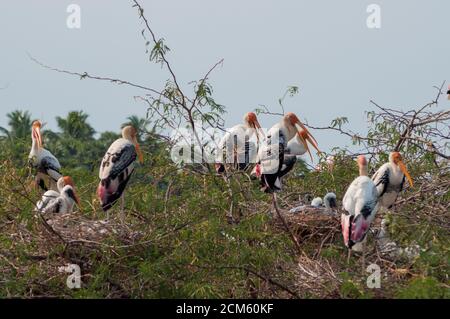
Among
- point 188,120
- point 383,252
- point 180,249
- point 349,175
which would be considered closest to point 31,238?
point 180,249

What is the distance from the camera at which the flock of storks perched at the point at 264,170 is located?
10.1 meters

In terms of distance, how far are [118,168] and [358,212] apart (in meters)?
2.86

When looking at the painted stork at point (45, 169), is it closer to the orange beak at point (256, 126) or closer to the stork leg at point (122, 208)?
the orange beak at point (256, 126)

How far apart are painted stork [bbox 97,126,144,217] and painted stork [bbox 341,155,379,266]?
6.98ft

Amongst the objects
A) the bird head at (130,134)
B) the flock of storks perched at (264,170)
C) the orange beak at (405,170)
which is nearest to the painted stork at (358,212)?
the flock of storks perched at (264,170)

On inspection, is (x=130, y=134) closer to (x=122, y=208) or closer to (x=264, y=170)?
(x=264, y=170)

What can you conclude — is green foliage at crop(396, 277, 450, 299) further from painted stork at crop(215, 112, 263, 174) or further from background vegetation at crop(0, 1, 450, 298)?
painted stork at crop(215, 112, 263, 174)

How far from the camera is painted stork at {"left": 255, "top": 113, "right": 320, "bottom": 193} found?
40.0ft

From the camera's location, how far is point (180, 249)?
9.87 meters

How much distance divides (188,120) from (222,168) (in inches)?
51.1

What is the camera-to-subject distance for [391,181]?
447 inches

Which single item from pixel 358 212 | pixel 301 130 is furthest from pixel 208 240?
pixel 301 130

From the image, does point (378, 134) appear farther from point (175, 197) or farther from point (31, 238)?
point (31, 238)

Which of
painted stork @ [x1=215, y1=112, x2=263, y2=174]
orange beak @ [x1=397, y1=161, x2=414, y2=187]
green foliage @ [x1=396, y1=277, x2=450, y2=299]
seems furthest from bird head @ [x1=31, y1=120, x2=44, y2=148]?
green foliage @ [x1=396, y1=277, x2=450, y2=299]
